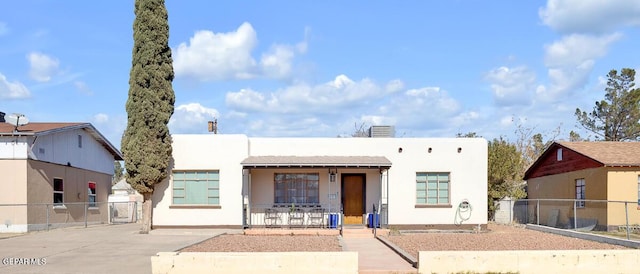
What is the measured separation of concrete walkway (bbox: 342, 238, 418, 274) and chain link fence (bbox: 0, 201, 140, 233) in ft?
38.6

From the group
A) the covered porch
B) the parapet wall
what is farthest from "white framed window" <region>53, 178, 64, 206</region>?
the parapet wall

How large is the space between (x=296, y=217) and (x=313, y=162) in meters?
2.45

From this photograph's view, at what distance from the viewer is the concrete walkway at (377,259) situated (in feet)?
40.5

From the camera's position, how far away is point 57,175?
23531mm

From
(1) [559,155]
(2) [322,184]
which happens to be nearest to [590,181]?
(1) [559,155]

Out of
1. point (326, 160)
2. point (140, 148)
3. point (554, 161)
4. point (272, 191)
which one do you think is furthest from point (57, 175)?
point (554, 161)

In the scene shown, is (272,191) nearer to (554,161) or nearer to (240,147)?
(240,147)

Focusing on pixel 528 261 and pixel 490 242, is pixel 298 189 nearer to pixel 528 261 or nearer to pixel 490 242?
pixel 490 242

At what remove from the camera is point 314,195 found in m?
22.3

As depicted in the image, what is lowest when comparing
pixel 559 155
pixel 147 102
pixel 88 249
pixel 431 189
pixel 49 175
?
pixel 88 249

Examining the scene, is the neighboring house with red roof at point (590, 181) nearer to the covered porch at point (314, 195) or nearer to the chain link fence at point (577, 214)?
the chain link fence at point (577, 214)

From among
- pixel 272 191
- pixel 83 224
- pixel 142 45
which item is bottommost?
pixel 83 224

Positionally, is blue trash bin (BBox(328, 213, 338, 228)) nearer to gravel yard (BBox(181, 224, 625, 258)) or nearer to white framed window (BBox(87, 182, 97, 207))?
gravel yard (BBox(181, 224, 625, 258))

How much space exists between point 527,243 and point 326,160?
7.37 m
